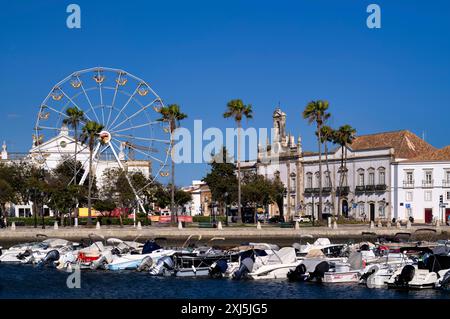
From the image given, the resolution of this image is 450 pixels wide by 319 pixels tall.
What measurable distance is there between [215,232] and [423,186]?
1360 inches

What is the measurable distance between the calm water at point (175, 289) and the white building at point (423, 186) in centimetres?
6514

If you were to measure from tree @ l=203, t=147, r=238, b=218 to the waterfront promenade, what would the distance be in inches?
974

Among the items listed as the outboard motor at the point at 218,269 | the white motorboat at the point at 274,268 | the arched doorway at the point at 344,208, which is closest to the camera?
the white motorboat at the point at 274,268

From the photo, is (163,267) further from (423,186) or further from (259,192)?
(259,192)

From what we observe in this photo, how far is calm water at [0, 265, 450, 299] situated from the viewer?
129 feet

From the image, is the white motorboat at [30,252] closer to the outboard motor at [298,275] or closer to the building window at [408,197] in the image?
the outboard motor at [298,275]

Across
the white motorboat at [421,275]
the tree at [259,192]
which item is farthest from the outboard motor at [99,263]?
the tree at [259,192]

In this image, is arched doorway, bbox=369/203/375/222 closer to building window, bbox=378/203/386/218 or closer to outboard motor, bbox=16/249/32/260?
building window, bbox=378/203/386/218

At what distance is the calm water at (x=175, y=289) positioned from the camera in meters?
39.4

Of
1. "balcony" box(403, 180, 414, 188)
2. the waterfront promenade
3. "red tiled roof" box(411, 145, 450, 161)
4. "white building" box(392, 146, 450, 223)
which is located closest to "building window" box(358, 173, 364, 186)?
"white building" box(392, 146, 450, 223)
